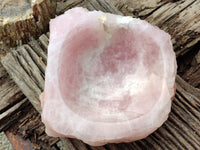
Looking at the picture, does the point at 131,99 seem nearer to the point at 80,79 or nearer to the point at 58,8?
the point at 80,79

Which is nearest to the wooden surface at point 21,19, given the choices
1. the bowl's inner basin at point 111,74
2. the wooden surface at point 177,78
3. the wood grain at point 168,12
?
the wooden surface at point 177,78

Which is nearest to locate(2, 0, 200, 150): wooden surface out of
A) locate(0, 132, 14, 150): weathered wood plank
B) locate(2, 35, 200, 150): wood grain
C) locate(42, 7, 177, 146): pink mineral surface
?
locate(2, 35, 200, 150): wood grain

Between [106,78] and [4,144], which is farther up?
[106,78]

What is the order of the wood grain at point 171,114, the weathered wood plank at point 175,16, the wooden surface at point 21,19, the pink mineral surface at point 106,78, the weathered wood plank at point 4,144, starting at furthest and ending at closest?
the weathered wood plank at point 4,144 < the weathered wood plank at point 175,16 < the wooden surface at point 21,19 < the wood grain at point 171,114 < the pink mineral surface at point 106,78

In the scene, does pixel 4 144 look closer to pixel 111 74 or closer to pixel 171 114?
pixel 111 74

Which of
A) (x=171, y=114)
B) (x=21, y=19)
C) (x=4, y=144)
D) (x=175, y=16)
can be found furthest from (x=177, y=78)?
(x=4, y=144)

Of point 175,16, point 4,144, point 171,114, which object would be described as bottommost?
point 4,144

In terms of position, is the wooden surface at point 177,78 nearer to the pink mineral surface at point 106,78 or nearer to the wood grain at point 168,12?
the wood grain at point 168,12

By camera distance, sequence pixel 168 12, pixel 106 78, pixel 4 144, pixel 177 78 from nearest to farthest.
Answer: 1. pixel 106 78
2. pixel 177 78
3. pixel 168 12
4. pixel 4 144
